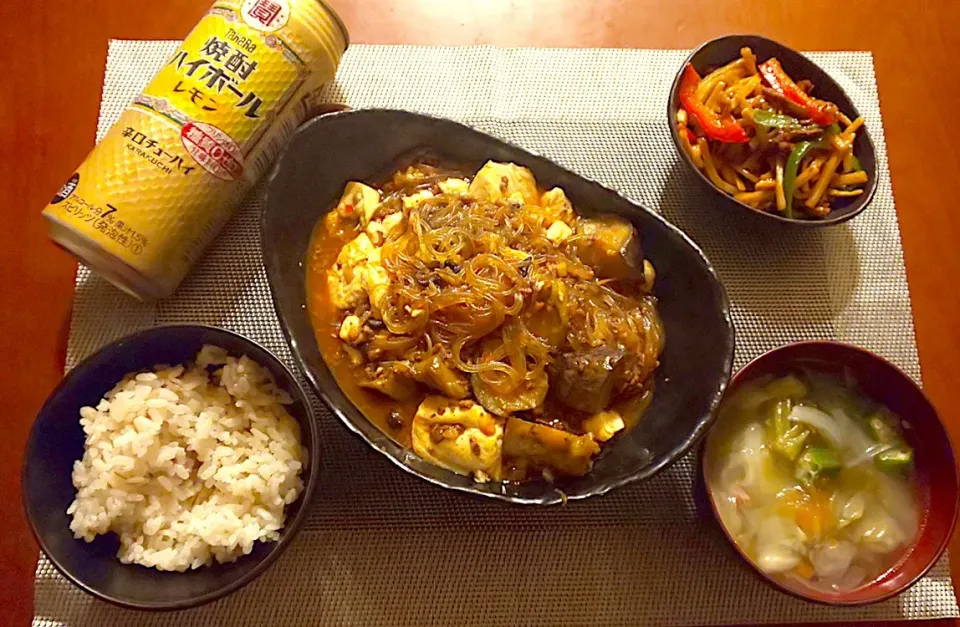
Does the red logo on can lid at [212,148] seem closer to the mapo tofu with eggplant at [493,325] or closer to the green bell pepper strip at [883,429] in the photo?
the mapo tofu with eggplant at [493,325]

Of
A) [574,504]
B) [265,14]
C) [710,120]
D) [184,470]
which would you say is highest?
[265,14]

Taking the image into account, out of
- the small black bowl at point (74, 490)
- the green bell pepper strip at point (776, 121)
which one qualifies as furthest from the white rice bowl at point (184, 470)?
the green bell pepper strip at point (776, 121)

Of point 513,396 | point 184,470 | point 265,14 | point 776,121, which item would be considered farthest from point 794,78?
point 184,470

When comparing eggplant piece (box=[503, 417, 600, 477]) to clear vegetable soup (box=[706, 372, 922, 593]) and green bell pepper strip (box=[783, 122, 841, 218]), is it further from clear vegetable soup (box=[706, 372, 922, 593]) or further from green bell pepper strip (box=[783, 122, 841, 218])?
green bell pepper strip (box=[783, 122, 841, 218])

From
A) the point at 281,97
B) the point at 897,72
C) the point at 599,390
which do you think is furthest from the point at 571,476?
the point at 897,72

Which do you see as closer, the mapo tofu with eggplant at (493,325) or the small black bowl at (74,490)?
the small black bowl at (74,490)

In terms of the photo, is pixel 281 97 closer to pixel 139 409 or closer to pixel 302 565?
pixel 139 409

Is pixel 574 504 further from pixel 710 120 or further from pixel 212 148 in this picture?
pixel 212 148
